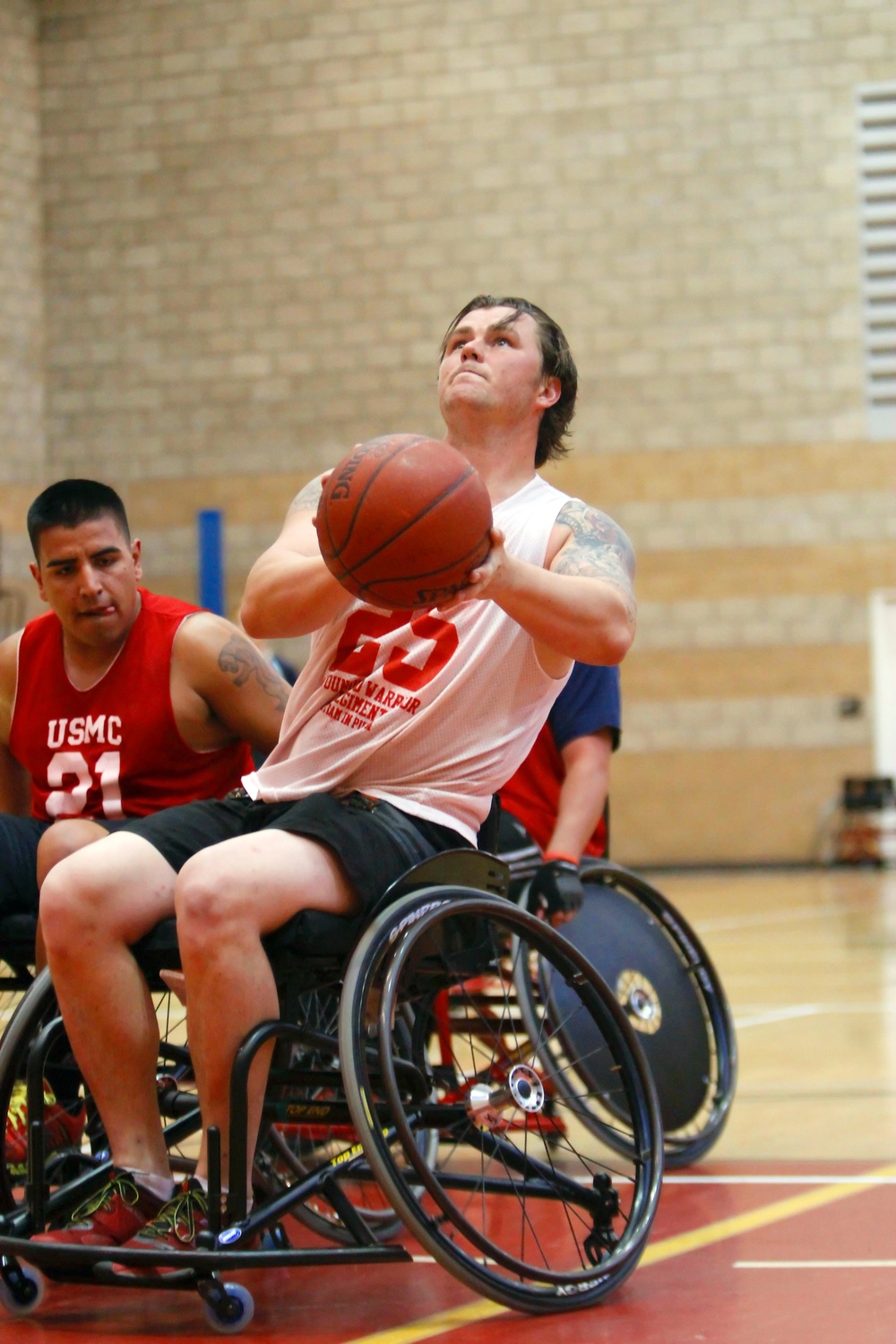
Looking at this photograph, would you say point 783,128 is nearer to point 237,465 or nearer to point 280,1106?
point 237,465

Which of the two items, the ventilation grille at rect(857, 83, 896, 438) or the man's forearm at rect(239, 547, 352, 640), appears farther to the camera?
the ventilation grille at rect(857, 83, 896, 438)

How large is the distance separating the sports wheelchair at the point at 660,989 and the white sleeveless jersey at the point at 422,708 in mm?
780

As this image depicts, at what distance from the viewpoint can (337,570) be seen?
1868mm

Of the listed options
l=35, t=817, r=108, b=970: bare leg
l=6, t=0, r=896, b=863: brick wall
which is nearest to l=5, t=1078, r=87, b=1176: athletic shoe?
l=35, t=817, r=108, b=970: bare leg

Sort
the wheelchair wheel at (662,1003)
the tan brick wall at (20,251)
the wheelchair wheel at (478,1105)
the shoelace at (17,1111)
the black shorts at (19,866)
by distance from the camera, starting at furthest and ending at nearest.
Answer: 1. the tan brick wall at (20,251)
2. the wheelchair wheel at (662,1003)
3. the shoelace at (17,1111)
4. the black shorts at (19,866)
5. the wheelchair wheel at (478,1105)

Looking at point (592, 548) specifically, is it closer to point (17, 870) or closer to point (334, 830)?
point (334, 830)

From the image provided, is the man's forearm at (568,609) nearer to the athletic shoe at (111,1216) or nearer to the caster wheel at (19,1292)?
the athletic shoe at (111,1216)

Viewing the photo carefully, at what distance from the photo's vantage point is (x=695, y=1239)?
2.36 metres

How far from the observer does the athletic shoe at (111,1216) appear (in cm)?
189

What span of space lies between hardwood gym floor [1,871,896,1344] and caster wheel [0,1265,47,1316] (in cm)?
3

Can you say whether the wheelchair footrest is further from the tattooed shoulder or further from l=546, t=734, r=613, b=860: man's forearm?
l=546, t=734, r=613, b=860: man's forearm

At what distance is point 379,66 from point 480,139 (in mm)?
911

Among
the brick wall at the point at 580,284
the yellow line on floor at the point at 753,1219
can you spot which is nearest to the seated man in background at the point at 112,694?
the yellow line on floor at the point at 753,1219

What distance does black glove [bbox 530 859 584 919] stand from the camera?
2.84 m
